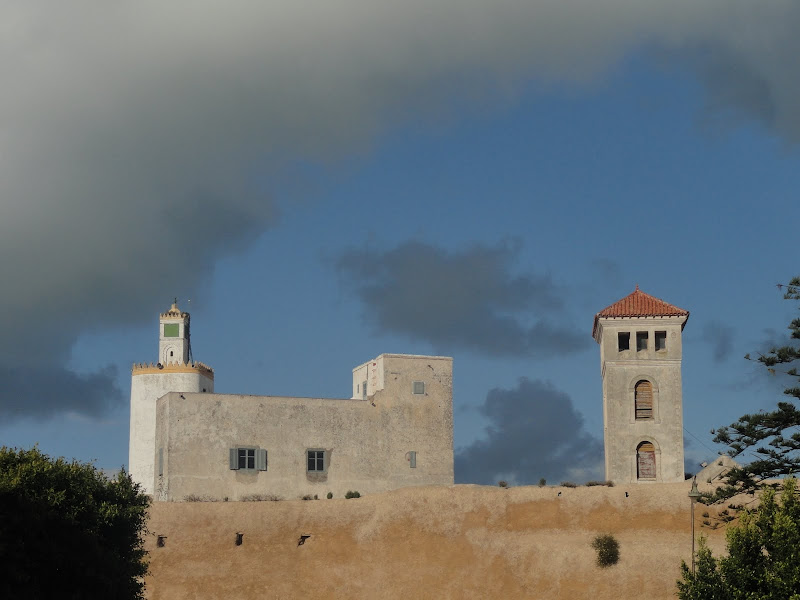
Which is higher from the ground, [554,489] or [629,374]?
[629,374]

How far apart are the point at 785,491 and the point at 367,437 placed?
3057 cm

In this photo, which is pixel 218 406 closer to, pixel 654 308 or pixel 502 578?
pixel 502 578

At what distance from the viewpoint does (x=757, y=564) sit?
38.2 m

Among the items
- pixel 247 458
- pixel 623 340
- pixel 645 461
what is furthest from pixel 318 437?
pixel 645 461

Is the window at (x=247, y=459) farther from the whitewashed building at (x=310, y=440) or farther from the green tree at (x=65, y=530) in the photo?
the green tree at (x=65, y=530)

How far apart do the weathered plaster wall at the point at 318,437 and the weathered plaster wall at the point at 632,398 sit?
988cm

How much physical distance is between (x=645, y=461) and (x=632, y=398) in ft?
10.3

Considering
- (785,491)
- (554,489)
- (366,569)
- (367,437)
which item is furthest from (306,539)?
(785,491)

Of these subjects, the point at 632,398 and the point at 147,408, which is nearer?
the point at 632,398

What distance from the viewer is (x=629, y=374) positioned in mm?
62844

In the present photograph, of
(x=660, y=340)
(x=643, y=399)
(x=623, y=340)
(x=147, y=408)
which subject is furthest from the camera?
(x=147, y=408)

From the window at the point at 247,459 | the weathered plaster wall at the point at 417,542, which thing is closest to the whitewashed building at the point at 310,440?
the window at the point at 247,459

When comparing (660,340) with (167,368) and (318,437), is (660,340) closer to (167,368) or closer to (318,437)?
(318,437)

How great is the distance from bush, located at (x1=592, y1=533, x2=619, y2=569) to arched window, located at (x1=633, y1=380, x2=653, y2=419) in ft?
25.3
